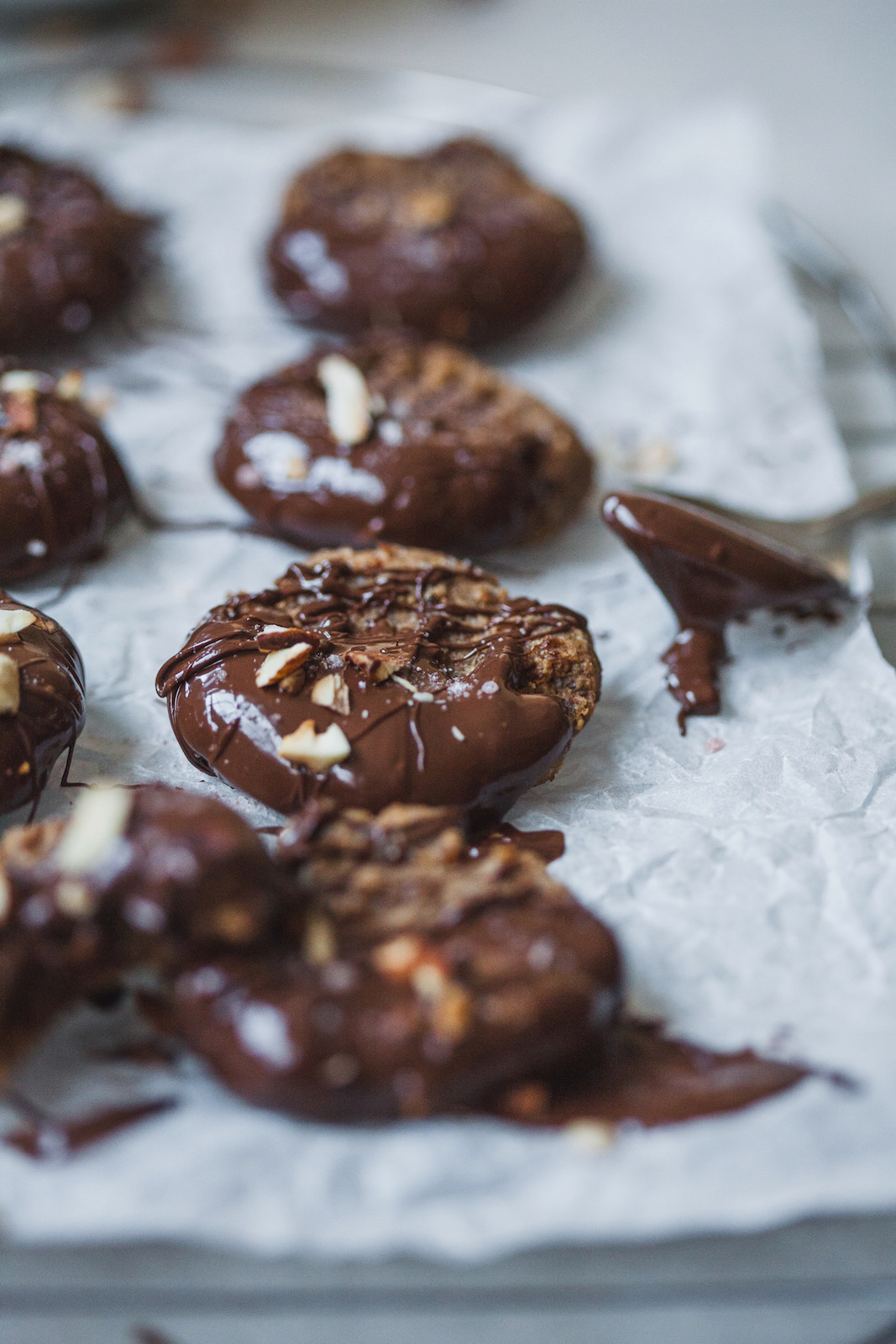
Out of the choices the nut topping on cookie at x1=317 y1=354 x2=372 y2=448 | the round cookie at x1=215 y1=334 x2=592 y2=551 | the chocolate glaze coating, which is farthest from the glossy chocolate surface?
the nut topping on cookie at x1=317 y1=354 x2=372 y2=448

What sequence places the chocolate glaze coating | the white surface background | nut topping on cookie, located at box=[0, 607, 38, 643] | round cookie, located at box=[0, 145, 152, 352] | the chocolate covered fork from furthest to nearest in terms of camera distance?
the white surface background < round cookie, located at box=[0, 145, 152, 352] < the chocolate covered fork < the chocolate glaze coating < nut topping on cookie, located at box=[0, 607, 38, 643]

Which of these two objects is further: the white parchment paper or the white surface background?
the white surface background

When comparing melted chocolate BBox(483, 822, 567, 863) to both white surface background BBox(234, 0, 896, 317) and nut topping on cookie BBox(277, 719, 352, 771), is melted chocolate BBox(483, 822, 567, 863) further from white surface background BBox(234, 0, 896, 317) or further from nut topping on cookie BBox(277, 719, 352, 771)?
white surface background BBox(234, 0, 896, 317)

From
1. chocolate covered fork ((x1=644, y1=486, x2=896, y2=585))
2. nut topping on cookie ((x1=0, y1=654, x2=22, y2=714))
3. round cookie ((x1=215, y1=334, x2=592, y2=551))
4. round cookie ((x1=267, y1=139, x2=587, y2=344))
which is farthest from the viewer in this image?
round cookie ((x1=267, y1=139, x2=587, y2=344))

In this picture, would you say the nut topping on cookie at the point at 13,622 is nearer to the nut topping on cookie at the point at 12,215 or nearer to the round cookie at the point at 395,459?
the round cookie at the point at 395,459

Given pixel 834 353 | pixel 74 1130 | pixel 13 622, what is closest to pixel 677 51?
pixel 834 353

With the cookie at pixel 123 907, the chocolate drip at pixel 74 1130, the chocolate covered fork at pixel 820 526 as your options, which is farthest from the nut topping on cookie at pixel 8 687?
the chocolate covered fork at pixel 820 526

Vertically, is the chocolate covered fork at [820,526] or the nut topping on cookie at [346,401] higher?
the chocolate covered fork at [820,526]

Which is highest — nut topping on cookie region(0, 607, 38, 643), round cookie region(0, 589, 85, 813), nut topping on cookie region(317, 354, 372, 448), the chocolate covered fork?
the chocolate covered fork
